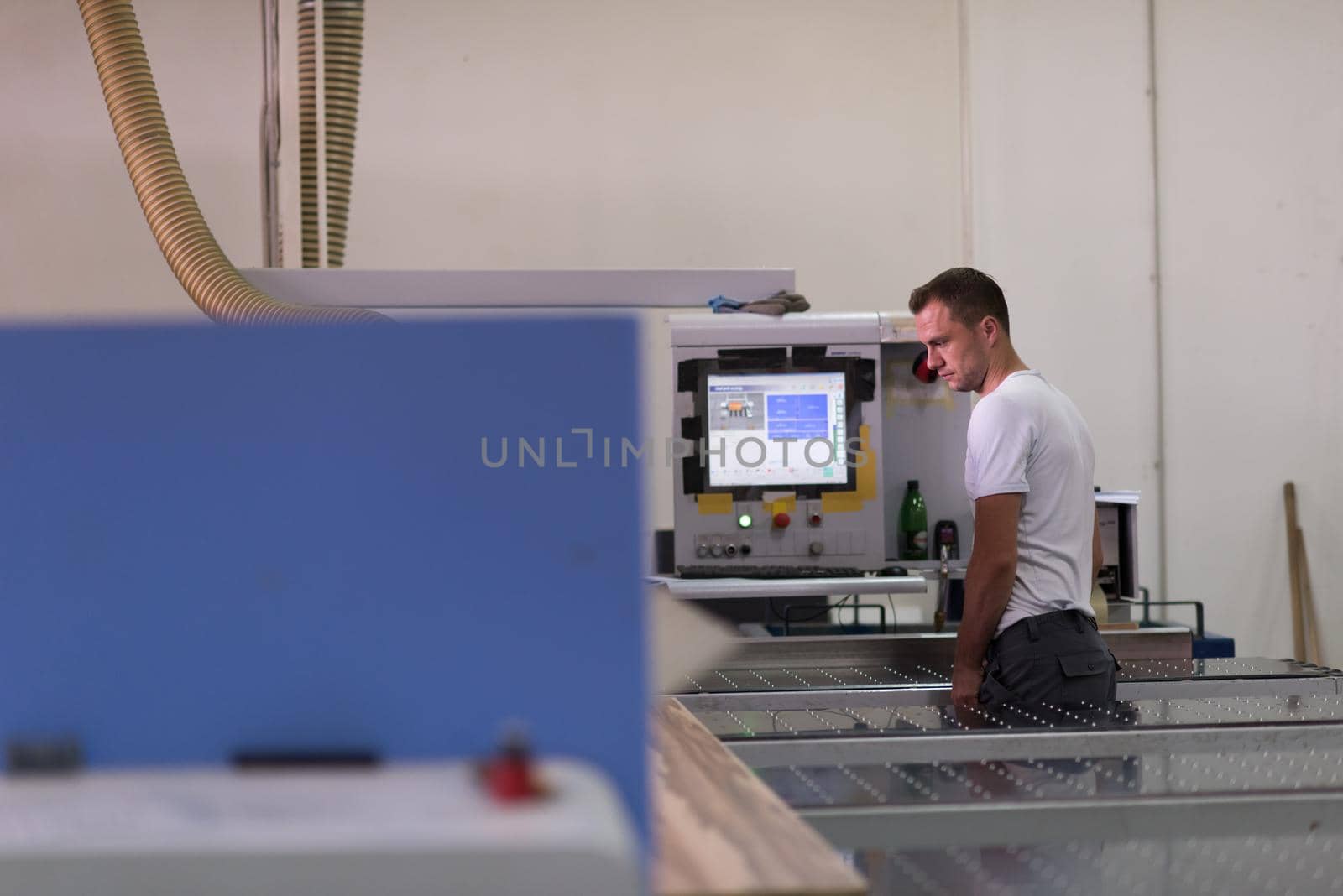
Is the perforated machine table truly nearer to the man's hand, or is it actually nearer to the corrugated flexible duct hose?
the man's hand

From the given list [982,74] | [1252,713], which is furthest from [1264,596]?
[1252,713]

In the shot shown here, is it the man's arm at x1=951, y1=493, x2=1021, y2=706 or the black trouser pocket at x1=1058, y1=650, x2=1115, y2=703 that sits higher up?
the man's arm at x1=951, y1=493, x2=1021, y2=706

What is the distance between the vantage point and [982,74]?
16.1ft

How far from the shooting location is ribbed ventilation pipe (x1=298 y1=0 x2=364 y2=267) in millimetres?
3438

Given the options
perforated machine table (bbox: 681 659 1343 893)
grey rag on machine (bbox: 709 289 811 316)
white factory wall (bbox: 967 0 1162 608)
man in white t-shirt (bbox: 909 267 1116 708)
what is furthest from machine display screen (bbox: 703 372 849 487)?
white factory wall (bbox: 967 0 1162 608)

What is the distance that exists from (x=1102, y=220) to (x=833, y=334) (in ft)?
6.70

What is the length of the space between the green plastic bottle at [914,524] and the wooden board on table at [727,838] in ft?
7.00

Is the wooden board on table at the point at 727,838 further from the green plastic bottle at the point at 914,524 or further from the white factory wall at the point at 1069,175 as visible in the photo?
the white factory wall at the point at 1069,175

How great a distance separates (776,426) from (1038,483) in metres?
1.16

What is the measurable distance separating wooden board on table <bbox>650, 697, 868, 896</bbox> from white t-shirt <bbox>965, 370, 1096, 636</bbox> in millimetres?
1066

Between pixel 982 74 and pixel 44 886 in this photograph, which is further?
pixel 982 74

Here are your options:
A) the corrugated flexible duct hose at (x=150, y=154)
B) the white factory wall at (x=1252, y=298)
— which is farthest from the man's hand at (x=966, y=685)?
the white factory wall at (x=1252, y=298)

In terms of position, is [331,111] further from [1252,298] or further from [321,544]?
[1252,298]

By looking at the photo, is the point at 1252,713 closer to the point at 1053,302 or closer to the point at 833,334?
the point at 833,334
